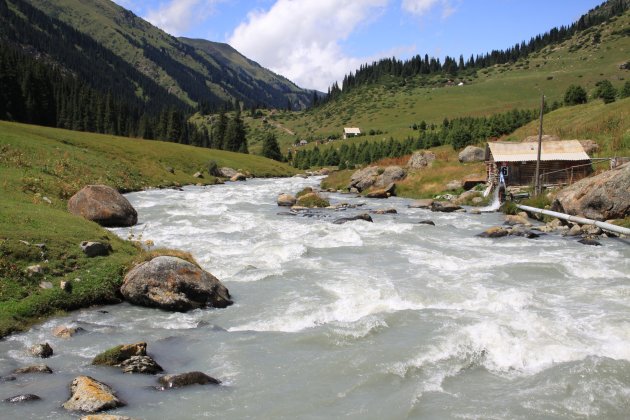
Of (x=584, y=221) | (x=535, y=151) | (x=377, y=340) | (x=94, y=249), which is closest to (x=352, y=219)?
(x=584, y=221)

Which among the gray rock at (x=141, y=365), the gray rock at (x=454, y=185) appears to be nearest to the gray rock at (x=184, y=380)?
the gray rock at (x=141, y=365)

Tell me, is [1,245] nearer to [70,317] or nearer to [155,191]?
[70,317]

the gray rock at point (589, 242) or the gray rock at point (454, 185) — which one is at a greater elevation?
the gray rock at point (454, 185)

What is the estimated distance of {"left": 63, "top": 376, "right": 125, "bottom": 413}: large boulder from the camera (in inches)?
353

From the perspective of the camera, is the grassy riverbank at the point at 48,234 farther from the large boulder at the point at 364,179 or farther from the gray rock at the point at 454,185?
the gray rock at the point at 454,185

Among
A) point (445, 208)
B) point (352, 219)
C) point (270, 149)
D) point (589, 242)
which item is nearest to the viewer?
point (589, 242)

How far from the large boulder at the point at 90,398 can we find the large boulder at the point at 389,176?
166 feet

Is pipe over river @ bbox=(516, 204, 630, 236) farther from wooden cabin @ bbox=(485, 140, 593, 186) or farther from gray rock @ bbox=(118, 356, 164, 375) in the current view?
gray rock @ bbox=(118, 356, 164, 375)

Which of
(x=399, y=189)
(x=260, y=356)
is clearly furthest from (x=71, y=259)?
(x=399, y=189)

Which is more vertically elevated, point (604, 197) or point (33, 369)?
point (604, 197)

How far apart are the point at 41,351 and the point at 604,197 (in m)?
29.9

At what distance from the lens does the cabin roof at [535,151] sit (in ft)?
151

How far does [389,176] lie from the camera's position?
59688 mm

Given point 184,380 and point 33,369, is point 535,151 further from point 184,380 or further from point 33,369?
point 33,369
